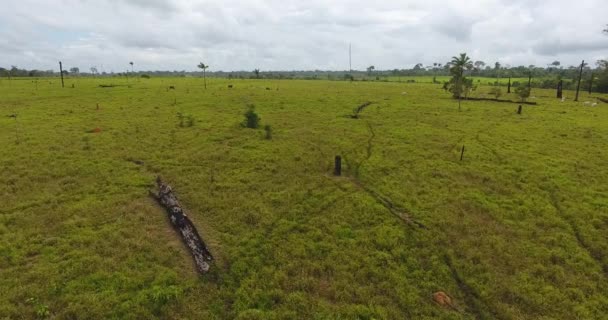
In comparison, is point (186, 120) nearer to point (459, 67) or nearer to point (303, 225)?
point (303, 225)

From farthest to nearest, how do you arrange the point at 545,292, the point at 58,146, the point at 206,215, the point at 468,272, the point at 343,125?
the point at 343,125 < the point at 58,146 < the point at 206,215 < the point at 468,272 < the point at 545,292

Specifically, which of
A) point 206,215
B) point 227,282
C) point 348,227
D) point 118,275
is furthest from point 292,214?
point 118,275

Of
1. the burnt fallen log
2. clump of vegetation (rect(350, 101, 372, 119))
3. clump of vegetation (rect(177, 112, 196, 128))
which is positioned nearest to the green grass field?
the burnt fallen log

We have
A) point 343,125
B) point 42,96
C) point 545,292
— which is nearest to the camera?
point 545,292

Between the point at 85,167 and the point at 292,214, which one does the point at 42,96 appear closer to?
the point at 85,167

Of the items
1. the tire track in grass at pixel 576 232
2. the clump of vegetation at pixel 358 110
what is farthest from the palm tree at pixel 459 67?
the tire track in grass at pixel 576 232
